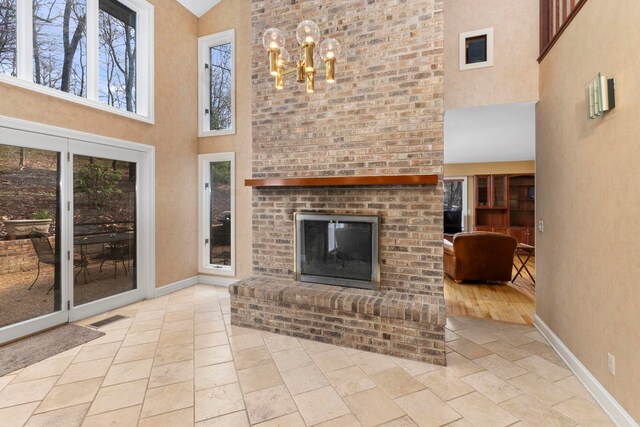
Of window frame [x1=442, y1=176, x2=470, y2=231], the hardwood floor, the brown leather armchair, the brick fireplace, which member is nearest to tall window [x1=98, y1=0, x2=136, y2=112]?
the brick fireplace

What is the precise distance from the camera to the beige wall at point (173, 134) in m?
4.28

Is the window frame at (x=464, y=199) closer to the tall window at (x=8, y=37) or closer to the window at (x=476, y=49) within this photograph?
the window at (x=476, y=49)

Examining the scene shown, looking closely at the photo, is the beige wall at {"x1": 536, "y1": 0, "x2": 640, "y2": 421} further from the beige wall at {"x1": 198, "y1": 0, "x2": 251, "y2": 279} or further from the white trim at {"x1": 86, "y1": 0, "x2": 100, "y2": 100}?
the white trim at {"x1": 86, "y1": 0, "x2": 100, "y2": 100}

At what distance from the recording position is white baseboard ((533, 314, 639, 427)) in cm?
185

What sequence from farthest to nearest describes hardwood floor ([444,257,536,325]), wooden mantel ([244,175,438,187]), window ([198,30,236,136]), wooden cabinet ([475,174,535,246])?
wooden cabinet ([475,174,535,246])
window ([198,30,236,136])
hardwood floor ([444,257,536,325])
wooden mantel ([244,175,438,187])

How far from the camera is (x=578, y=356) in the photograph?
2.43 meters

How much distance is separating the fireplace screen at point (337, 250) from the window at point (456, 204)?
664 centimetres

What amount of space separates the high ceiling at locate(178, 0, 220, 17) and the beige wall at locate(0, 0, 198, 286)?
90 mm

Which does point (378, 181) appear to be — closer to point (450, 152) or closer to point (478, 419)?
point (478, 419)

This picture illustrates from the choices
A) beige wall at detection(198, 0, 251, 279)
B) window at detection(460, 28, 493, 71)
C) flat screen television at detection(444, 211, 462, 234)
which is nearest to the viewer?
window at detection(460, 28, 493, 71)

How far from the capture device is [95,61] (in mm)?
3697

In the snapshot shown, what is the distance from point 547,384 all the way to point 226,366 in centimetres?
247

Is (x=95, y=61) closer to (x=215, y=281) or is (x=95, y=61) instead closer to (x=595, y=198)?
(x=215, y=281)

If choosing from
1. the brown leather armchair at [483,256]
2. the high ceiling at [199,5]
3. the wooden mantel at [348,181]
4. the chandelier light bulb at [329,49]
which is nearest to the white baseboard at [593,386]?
the wooden mantel at [348,181]
